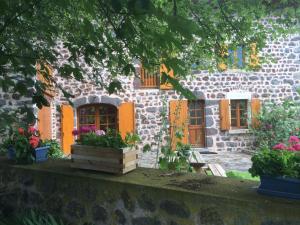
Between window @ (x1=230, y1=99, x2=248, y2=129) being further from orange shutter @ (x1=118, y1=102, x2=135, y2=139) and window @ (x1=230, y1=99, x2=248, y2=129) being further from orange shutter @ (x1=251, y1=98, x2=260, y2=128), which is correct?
orange shutter @ (x1=118, y1=102, x2=135, y2=139)

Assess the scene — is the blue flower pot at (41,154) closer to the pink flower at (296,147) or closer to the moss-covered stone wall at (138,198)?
the moss-covered stone wall at (138,198)

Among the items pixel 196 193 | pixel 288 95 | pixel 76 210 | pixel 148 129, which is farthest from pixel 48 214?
pixel 288 95

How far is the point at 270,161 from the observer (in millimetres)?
2219

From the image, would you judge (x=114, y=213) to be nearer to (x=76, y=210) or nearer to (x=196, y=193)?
(x=76, y=210)

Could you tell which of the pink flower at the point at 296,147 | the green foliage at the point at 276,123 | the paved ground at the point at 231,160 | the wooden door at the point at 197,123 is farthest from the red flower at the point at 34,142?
the wooden door at the point at 197,123

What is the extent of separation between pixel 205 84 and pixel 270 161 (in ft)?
35.1

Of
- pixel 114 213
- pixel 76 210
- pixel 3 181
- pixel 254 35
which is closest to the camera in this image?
pixel 114 213

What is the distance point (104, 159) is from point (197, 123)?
10097mm

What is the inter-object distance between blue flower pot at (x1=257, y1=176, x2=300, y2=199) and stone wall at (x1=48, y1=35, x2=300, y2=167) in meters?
9.95

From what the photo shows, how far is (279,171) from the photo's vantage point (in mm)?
2191

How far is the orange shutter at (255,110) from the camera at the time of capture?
12.7m

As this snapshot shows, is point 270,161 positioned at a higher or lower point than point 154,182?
higher

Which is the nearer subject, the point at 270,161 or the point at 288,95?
the point at 270,161

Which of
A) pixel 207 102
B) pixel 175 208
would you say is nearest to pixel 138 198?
pixel 175 208
